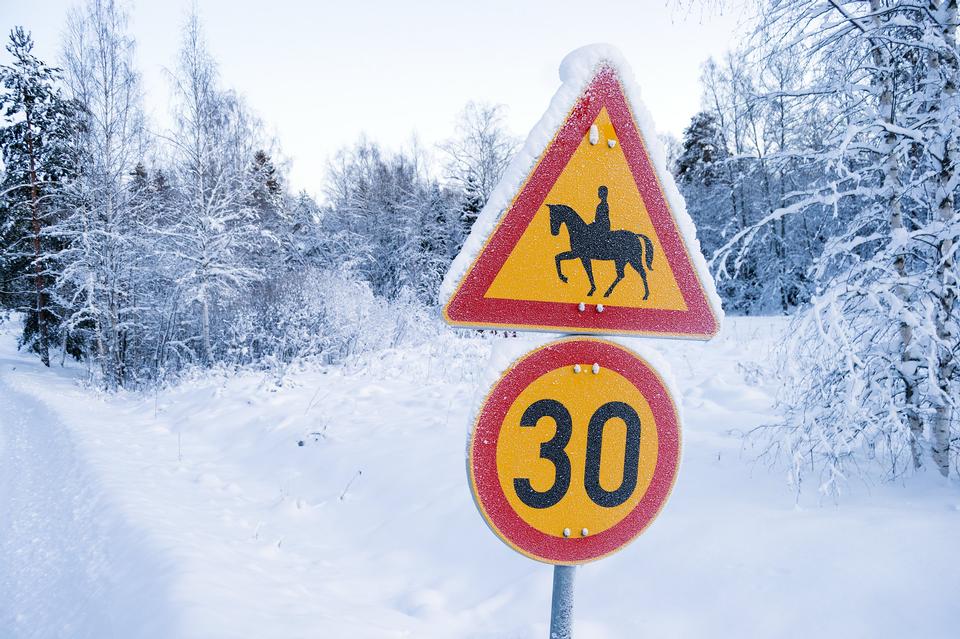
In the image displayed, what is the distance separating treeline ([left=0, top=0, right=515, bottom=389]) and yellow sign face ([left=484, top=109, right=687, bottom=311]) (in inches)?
358

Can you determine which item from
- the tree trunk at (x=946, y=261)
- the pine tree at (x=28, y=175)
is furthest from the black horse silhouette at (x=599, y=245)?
the pine tree at (x=28, y=175)

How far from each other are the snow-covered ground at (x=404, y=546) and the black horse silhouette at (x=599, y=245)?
407 millimetres

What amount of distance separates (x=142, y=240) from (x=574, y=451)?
1798 cm

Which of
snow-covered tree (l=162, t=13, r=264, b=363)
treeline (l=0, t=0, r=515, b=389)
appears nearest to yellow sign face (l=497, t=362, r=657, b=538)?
treeline (l=0, t=0, r=515, b=389)

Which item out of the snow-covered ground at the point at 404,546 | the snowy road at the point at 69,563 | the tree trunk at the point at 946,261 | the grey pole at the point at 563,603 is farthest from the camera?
the tree trunk at the point at 946,261

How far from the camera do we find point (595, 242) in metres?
1.19

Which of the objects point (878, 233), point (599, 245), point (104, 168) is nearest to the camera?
point (599, 245)

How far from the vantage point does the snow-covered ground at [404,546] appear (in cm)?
233

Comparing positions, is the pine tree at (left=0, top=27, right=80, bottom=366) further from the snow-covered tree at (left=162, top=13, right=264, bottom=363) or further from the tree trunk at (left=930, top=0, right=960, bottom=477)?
the tree trunk at (left=930, top=0, right=960, bottom=477)

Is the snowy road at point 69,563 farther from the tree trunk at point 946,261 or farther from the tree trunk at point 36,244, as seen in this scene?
the tree trunk at point 36,244

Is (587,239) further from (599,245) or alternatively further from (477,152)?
(477,152)

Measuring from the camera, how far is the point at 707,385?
232 inches

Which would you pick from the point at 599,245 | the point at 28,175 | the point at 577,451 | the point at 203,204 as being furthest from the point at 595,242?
the point at 28,175

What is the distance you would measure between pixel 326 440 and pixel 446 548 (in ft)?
8.60
